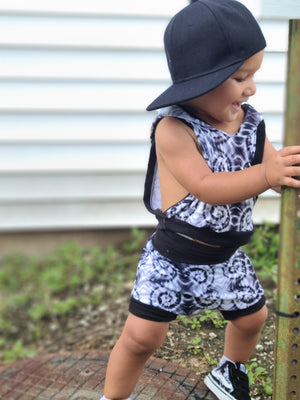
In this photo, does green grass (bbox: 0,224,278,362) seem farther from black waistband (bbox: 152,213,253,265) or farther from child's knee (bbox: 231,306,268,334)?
black waistband (bbox: 152,213,253,265)

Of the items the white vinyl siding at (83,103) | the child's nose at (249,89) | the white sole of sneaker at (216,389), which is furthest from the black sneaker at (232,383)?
the white vinyl siding at (83,103)

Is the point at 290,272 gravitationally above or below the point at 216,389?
above

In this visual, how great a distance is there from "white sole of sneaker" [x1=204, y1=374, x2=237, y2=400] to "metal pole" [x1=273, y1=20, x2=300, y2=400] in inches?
19.2

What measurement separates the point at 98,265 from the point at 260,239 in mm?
1229

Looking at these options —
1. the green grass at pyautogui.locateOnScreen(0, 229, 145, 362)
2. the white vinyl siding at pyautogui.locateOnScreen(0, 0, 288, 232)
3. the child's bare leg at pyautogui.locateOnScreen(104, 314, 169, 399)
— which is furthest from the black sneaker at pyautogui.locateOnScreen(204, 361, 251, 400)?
the white vinyl siding at pyautogui.locateOnScreen(0, 0, 288, 232)

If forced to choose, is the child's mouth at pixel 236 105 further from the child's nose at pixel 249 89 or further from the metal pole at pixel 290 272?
the metal pole at pixel 290 272

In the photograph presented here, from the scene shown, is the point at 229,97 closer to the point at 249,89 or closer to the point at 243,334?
the point at 249,89

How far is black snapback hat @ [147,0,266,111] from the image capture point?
5.03 ft

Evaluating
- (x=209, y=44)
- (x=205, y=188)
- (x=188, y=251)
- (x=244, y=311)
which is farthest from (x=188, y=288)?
(x=209, y=44)

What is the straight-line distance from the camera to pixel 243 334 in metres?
1.98

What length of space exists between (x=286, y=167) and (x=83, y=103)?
8.40 feet

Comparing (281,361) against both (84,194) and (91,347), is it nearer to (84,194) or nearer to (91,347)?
(91,347)

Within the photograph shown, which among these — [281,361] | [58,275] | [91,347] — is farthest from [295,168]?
[58,275]

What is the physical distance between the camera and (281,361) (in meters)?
1.53
